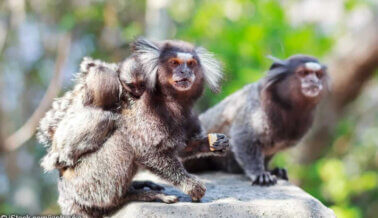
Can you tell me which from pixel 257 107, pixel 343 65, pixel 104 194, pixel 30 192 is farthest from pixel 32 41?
pixel 104 194

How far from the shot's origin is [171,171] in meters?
3.99

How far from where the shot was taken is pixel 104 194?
3982 mm

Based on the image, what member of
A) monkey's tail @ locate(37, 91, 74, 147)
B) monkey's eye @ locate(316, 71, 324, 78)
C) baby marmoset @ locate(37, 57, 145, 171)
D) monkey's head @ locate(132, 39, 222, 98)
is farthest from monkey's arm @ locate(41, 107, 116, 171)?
monkey's eye @ locate(316, 71, 324, 78)

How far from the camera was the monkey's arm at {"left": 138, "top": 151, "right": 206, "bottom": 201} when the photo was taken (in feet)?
13.0

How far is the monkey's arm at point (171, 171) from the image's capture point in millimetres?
3967

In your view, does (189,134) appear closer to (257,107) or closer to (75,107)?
(75,107)

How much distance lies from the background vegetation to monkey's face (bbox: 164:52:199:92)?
256 centimetres

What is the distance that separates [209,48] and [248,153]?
3.68 metres

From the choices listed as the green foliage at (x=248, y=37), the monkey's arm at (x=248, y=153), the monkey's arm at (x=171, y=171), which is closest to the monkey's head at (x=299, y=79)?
the monkey's arm at (x=248, y=153)

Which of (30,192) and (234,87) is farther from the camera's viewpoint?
(30,192)

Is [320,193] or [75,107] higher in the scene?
[75,107]

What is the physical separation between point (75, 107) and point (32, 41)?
10405 millimetres

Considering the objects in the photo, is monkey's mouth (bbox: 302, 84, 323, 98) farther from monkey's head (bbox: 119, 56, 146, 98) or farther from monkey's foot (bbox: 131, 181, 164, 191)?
monkey's head (bbox: 119, 56, 146, 98)

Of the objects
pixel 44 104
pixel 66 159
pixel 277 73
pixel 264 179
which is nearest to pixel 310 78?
pixel 277 73
